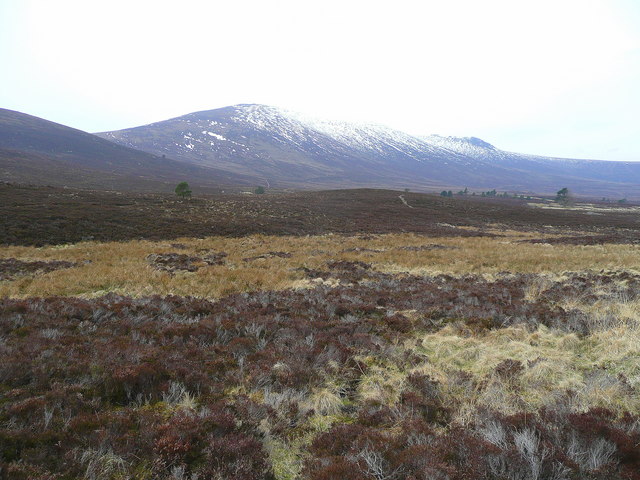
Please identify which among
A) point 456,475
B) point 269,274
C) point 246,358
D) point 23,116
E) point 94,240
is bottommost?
point 94,240

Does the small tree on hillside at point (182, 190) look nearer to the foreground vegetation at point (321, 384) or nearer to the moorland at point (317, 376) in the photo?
the moorland at point (317, 376)

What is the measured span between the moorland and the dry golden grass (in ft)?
0.68

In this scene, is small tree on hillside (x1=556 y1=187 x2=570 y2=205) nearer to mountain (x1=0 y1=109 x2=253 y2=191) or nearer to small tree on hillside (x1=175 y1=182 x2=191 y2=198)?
small tree on hillside (x1=175 y1=182 x2=191 y2=198)

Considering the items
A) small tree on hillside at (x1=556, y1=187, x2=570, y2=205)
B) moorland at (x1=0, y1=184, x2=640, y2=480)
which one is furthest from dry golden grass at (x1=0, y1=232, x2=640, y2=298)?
small tree on hillside at (x1=556, y1=187, x2=570, y2=205)

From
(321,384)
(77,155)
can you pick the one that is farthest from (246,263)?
(77,155)

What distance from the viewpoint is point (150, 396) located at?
175 inches

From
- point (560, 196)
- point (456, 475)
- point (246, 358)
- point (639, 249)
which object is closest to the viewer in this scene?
point (456, 475)

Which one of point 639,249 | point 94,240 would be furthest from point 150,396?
point 639,249

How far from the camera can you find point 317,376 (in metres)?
5.20

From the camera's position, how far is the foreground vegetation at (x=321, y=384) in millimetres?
3219

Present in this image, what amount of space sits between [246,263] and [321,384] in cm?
1284

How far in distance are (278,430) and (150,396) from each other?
1876 millimetres

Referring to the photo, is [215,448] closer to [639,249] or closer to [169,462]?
[169,462]

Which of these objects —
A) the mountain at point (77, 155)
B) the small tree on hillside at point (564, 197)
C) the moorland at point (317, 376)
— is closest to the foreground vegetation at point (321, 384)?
the moorland at point (317, 376)
